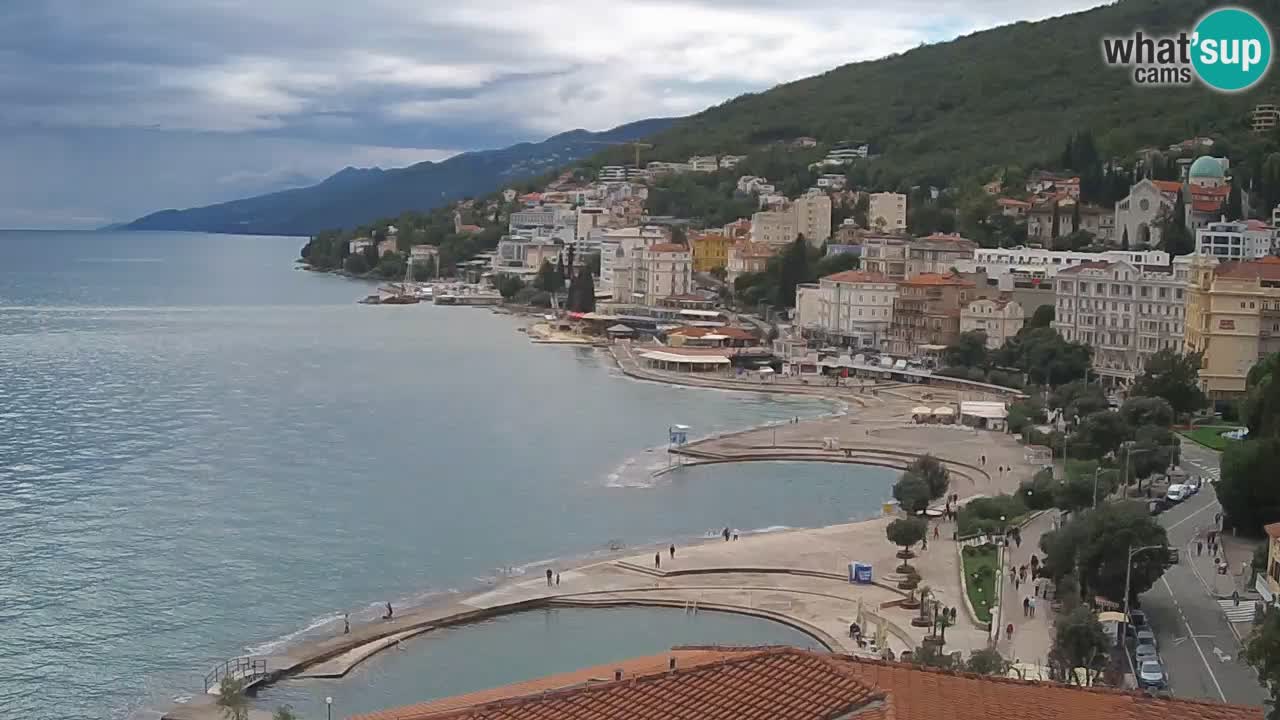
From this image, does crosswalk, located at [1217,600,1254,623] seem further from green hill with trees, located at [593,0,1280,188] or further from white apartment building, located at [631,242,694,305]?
green hill with trees, located at [593,0,1280,188]

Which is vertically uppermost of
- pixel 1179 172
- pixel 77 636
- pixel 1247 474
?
pixel 1179 172

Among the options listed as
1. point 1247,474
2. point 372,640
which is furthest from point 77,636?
point 1247,474

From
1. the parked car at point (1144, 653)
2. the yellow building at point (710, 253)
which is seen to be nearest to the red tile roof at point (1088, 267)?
the parked car at point (1144, 653)

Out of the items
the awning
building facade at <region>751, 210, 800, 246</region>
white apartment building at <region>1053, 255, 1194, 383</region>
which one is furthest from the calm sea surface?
building facade at <region>751, 210, 800, 246</region>

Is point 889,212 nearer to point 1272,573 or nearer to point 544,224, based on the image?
point 544,224

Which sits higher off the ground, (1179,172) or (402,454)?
(1179,172)

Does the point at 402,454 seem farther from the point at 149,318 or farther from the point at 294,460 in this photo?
the point at 149,318

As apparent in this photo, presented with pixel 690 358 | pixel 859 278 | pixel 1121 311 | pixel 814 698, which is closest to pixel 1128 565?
pixel 814 698
